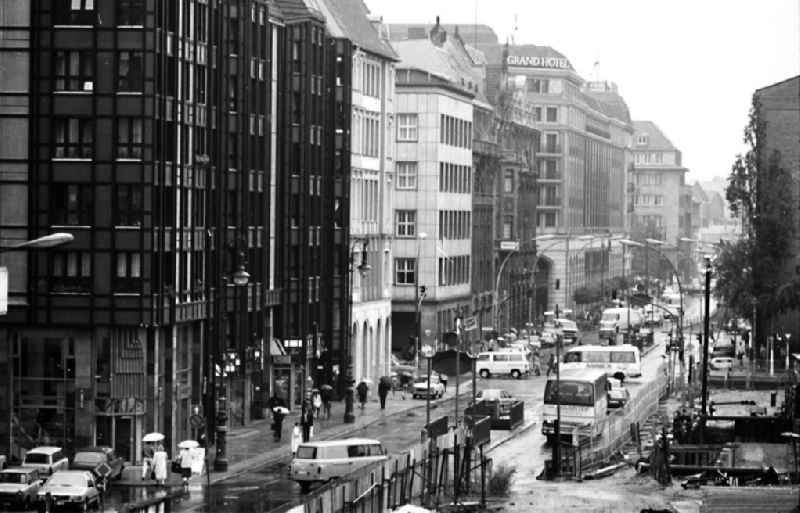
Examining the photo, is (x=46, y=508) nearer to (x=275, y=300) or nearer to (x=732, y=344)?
(x=275, y=300)

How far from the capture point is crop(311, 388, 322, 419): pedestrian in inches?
4030

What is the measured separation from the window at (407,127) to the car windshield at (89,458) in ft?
263

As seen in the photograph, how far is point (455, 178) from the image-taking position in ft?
531

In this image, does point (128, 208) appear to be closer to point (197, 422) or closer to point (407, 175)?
point (197, 422)

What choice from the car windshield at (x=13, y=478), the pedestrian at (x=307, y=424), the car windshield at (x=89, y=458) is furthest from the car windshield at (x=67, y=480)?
the pedestrian at (x=307, y=424)

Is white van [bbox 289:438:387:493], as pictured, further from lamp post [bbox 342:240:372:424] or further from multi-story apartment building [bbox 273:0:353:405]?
multi-story apartment building [bbox 273:0:353:405]

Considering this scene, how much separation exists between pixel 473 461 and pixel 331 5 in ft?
161

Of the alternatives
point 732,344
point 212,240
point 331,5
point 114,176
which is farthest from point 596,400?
point 732,344

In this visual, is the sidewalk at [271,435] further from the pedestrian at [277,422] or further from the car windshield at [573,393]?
the car windshield at [573,393]

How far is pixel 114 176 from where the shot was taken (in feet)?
269

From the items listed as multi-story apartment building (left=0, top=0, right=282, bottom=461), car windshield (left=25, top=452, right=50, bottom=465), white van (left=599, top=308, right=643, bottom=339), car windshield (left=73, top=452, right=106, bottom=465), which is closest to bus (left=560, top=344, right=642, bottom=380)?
white van (left=599, top=308, right=643, bottom=339)

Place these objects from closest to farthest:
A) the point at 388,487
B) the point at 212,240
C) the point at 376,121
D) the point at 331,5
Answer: the point at 388,487, the point at 212,240, the point at 331,5, the point at 376,121

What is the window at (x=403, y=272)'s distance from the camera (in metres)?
154

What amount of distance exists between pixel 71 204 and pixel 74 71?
499 centimetres
